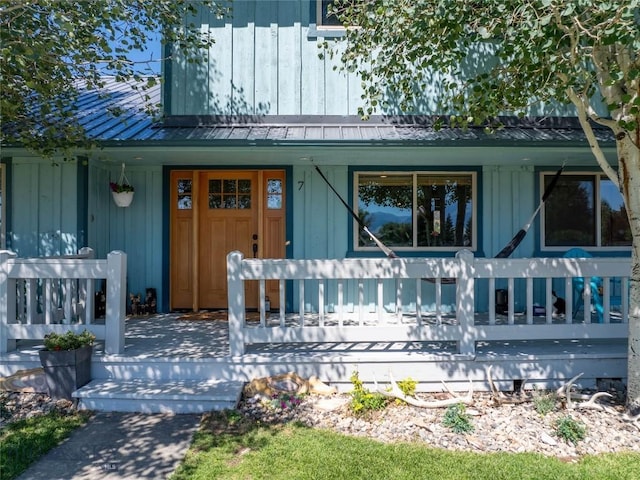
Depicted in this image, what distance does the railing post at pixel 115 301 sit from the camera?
12.2ft

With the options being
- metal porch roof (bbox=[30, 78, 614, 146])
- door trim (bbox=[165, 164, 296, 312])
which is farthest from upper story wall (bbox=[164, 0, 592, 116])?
door trim (bbox=[165, 164, 296, 312])

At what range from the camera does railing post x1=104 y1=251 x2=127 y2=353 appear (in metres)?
3.72

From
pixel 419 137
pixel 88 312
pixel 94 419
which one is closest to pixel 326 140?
pixel 419 137

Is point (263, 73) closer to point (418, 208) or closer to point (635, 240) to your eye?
point (418, 208)

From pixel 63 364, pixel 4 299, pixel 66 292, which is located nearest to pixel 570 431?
pixel 63 364

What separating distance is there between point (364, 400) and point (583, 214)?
14.0 feet

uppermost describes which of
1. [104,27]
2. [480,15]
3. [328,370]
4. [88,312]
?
[104,27]

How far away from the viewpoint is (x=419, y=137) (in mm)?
4805

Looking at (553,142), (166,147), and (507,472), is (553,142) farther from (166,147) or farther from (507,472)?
(166,147)

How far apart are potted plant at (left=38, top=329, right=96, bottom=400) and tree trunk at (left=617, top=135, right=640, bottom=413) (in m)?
4.46

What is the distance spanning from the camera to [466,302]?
12.3 ft

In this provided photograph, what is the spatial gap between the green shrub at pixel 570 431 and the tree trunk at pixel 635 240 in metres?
0.66

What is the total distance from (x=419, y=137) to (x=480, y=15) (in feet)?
5.67

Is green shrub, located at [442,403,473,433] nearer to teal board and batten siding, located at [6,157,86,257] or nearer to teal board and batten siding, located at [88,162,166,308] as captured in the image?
teal board and batten siding, located at [88,162,166,308]
